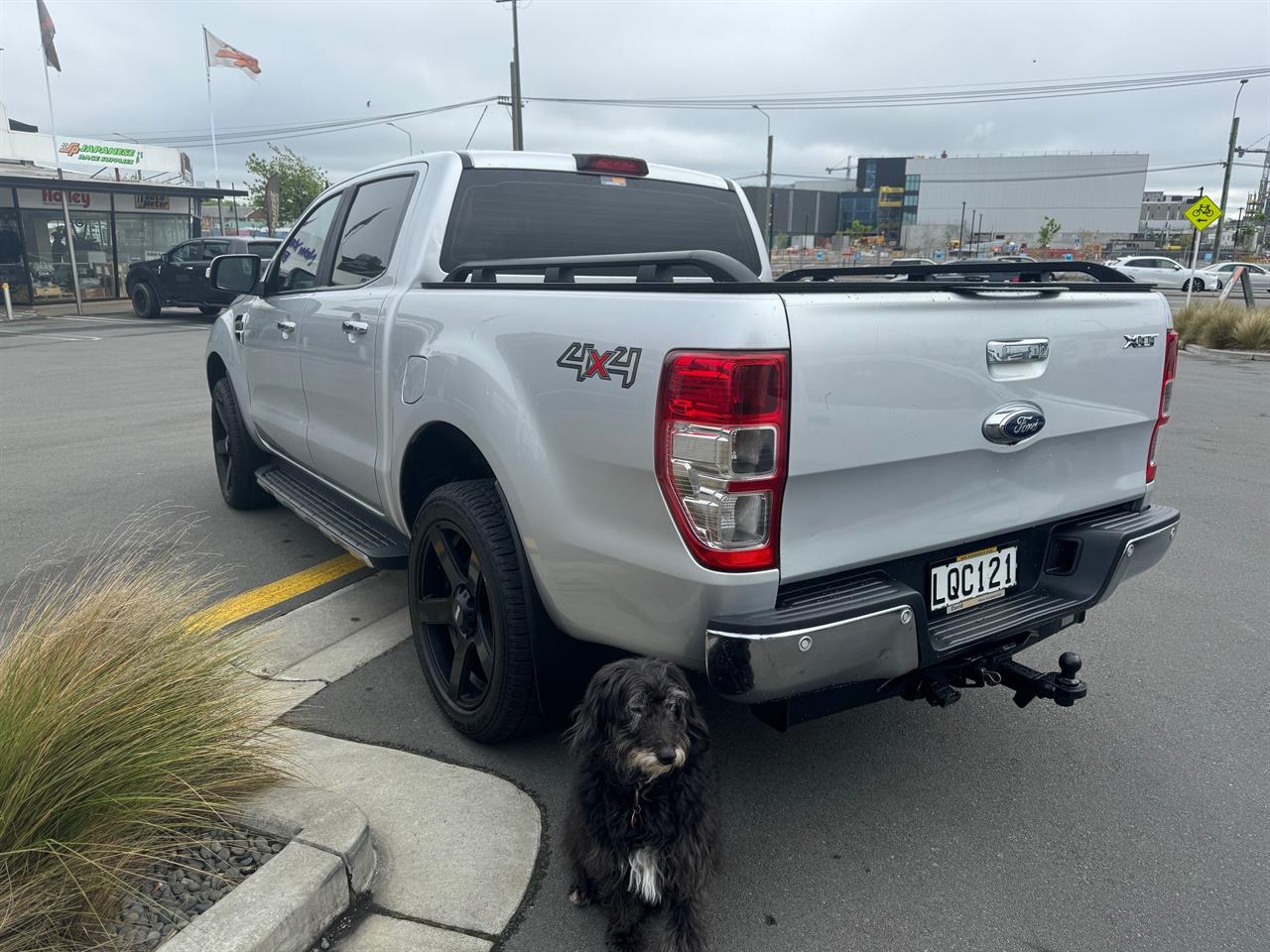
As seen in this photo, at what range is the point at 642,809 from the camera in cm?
234

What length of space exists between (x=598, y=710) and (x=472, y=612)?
1.03m

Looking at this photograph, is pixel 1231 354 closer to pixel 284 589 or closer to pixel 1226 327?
pixel 1226 327

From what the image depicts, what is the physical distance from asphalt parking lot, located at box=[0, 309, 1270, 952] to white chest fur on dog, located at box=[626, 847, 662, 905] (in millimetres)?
245

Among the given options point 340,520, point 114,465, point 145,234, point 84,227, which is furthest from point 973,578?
point 145,234

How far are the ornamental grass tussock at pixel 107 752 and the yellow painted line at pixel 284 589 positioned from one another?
1211mm

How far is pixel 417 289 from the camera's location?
11.8ft

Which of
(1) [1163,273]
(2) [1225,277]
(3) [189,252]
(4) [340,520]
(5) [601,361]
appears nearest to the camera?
(5) [601,361]

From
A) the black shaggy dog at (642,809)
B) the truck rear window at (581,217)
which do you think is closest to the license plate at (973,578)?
the black shaggy dog at (642,809)

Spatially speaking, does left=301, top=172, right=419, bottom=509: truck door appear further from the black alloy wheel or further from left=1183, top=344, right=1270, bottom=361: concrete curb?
left=1183, top=344, right=1270, bottom=361: concrete curb

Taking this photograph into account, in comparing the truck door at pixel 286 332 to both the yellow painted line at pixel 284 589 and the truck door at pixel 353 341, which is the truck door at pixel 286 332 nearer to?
the truck door at pixel 353 341

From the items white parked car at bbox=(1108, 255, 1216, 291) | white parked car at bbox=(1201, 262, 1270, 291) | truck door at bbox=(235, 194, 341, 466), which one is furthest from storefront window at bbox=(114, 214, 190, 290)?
white parked car at bbox=(1201, 262, 1270, 291)

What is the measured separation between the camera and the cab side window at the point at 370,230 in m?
4.04

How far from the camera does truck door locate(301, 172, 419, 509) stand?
3871 mm

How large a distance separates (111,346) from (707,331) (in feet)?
58.2
